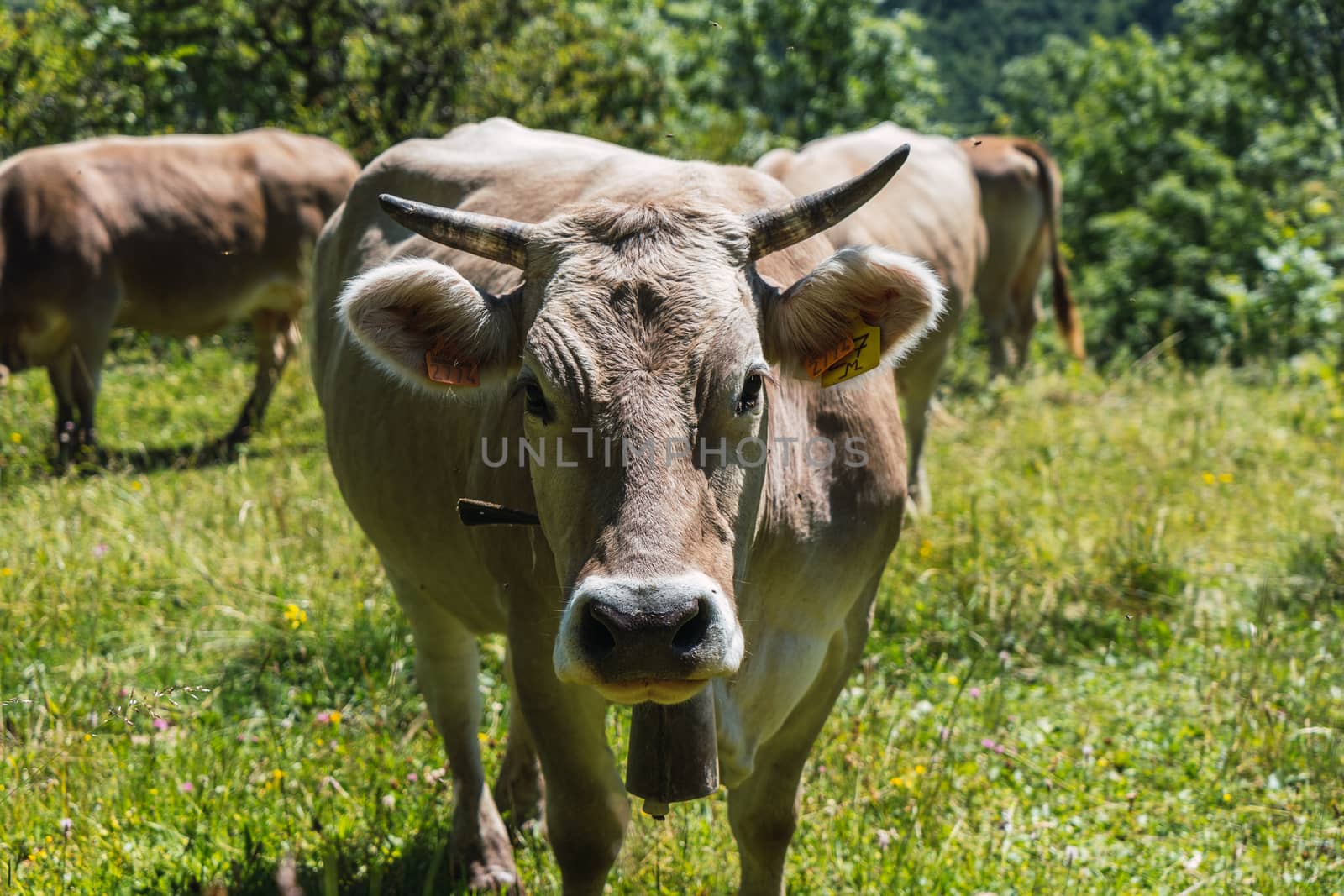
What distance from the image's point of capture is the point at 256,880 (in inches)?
131

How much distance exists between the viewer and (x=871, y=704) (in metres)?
4.20

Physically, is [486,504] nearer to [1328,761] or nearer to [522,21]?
[1328,761]

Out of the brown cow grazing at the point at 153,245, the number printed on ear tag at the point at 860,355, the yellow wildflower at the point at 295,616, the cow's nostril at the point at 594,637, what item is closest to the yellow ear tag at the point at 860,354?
the number printed on ear tag at the point at 860,355

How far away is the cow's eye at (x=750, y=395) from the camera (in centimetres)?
241

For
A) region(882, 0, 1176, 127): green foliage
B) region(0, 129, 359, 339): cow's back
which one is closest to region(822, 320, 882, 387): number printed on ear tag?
region(0, 129, 359, 339): cow's back

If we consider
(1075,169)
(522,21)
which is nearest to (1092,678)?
(522,21)

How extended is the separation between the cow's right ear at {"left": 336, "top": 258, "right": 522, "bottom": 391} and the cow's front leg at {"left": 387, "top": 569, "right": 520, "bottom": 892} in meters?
1.08

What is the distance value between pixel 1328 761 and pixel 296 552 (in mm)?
3921

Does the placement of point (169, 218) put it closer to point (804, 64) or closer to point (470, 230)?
point (470, 230)

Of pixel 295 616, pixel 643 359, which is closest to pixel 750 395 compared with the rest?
pixel 643 359

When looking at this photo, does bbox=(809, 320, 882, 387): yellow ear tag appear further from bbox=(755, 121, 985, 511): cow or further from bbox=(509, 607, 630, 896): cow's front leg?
bbox=(755, 121, 985, 511): cow

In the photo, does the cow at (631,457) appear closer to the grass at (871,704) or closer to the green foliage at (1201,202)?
the grass at (871,704)

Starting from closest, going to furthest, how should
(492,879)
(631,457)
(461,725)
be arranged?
(631,457), (492,879), (461,725)

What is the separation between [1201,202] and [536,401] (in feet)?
62.3
